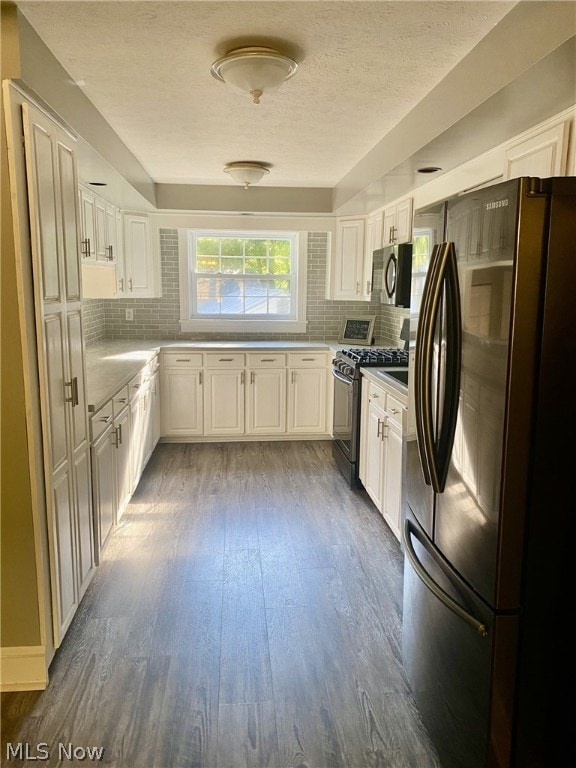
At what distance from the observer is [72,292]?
2.40 meters

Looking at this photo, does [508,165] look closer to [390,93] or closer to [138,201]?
[390,93]

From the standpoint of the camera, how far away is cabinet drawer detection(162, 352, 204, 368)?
5113mm

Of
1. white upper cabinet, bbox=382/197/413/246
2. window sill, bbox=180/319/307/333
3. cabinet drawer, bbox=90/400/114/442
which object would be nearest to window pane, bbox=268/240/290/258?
window sill, bbox=180/319/307/333

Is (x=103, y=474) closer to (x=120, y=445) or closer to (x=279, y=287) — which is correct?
(x=120, y=445)

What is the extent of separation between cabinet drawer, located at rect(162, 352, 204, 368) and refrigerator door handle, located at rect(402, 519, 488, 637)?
337 cm

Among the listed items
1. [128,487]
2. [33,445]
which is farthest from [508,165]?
[128,487]

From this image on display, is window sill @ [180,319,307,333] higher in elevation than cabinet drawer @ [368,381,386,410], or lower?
higher

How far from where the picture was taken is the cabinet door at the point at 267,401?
5234mm

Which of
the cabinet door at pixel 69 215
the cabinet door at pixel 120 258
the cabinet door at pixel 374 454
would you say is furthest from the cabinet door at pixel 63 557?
the cabinet door at pixel 120 258

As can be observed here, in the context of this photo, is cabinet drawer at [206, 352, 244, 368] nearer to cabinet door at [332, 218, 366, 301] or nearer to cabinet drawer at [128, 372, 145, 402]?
cabinet drawer at [128, 372, 145, 402]

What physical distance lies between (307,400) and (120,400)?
7.46 feet

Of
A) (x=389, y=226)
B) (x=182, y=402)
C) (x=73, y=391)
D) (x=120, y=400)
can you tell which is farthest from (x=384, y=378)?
(x=182, y=402)

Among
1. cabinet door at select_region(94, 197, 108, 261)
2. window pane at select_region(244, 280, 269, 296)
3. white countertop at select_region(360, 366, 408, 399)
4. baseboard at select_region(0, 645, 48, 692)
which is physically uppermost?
cabinet door at select_region(94, 197, 108, 261)

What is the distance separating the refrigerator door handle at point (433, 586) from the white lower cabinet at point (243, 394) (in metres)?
3.24
